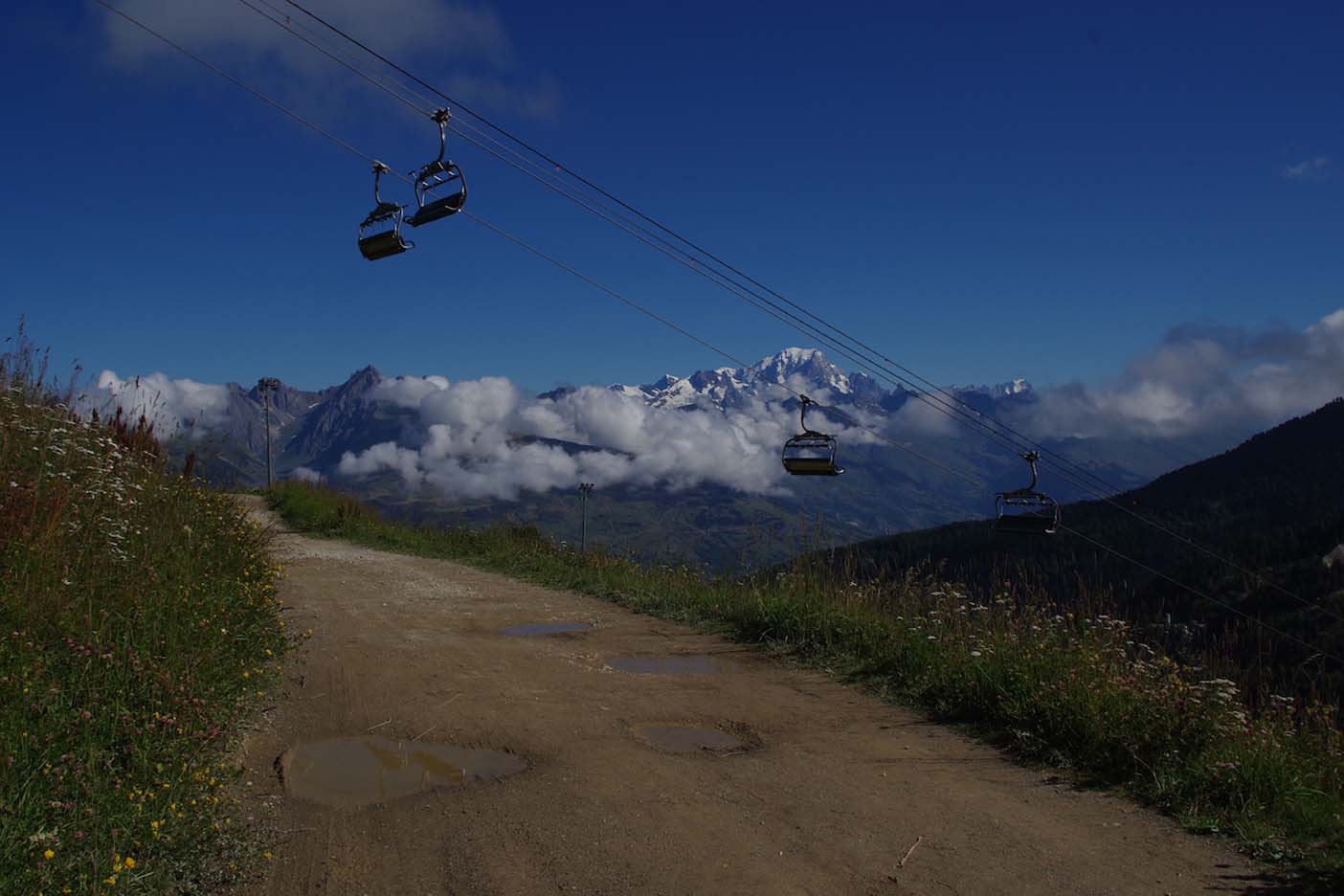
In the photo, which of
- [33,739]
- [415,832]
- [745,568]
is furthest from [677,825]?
[745,568]

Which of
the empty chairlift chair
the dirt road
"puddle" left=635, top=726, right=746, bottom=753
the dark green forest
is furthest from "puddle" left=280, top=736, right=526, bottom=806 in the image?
the empty chairlift chair

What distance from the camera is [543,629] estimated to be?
34.3 ft

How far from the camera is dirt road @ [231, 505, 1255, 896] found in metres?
4.43

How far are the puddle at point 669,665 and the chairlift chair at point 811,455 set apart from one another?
106 inches

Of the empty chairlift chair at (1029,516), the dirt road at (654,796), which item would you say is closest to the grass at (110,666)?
the dirt road at (654,796)

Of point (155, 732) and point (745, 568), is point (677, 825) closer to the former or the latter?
point (155, 732)

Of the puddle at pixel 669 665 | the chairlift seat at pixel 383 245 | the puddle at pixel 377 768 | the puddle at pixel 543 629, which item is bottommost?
the puddle at pixel 377 768

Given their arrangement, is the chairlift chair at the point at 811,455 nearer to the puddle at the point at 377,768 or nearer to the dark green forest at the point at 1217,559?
the dark green forest at the point at 1217,559

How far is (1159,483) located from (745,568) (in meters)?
160

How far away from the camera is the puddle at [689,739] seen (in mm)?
6339

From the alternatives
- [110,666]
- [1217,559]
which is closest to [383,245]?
[110,666]

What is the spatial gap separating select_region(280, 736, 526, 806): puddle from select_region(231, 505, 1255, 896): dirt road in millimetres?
19

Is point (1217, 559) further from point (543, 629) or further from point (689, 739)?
point (689, 739)

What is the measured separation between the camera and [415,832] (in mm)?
4785
